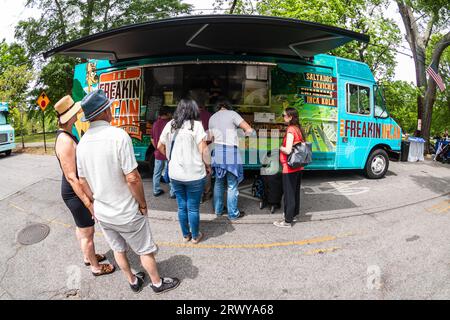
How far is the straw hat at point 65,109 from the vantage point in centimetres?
266

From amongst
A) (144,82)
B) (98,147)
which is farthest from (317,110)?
(98,147)

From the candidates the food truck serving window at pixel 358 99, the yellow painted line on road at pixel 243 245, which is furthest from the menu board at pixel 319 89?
the yellow painted line on road at pixel 243 245

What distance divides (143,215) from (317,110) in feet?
16.6

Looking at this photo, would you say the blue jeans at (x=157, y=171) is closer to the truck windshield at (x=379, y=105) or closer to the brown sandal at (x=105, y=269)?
the brown sandal at (x=105, y=269)

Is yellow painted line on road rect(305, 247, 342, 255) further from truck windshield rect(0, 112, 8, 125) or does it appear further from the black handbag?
truck windshield rect(0, 112, 8, 125)

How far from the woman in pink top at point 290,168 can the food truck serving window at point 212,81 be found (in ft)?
7.54

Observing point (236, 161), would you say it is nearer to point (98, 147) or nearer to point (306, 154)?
point (306, 154)

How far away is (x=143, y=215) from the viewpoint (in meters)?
2.46

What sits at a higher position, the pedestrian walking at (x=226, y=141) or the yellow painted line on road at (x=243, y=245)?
the pedestrian walking at (x=226, y=141)

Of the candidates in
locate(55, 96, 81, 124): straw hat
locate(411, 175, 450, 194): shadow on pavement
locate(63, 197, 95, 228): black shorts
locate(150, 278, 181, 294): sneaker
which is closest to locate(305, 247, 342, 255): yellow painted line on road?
locate(150, 278, 181, 294): sneaker

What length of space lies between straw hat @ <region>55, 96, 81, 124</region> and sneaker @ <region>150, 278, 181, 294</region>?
187cm

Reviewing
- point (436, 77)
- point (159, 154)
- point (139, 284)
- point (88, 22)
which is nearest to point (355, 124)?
point (159, 154)

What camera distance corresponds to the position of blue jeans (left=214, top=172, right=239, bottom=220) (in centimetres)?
416

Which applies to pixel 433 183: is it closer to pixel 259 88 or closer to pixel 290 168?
pixel 259 88
